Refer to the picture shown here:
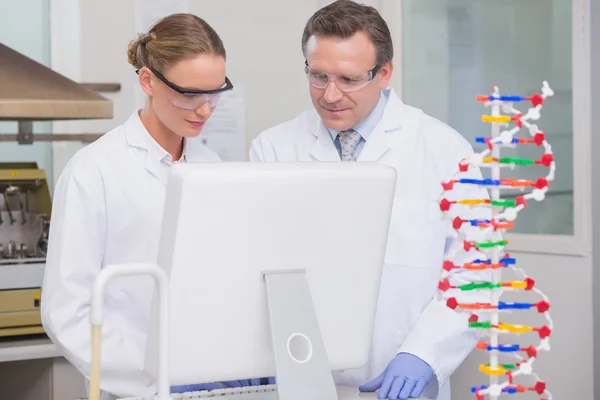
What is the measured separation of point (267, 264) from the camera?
1.18m

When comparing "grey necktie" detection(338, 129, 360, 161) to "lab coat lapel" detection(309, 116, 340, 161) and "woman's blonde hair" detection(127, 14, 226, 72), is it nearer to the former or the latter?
"lab coat lapel" detection(309, 116, 340, 161)

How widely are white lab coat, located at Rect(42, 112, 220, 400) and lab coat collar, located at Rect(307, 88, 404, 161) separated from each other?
408 millimetres

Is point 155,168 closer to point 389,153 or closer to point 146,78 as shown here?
point 146,78

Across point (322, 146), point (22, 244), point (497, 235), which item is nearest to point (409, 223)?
point (322, 146)

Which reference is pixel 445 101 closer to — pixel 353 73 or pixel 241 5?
pixel 241 5

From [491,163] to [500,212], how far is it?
64 mm

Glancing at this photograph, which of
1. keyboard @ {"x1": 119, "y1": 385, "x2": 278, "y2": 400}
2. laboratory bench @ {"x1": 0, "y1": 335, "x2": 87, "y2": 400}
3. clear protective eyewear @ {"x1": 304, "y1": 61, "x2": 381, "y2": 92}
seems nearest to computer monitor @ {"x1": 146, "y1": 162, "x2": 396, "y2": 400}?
keyboard @ {"x1": 119, "y1": 385, "x2": 278, "y2": 400}

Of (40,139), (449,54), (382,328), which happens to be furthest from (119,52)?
(382,328)

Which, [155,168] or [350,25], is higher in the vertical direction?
[350,25]

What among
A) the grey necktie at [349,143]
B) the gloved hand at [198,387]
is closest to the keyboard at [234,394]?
→ the gloved hand at [198,387]

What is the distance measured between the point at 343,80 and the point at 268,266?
0.69 metres

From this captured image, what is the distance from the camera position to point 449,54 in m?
2.84

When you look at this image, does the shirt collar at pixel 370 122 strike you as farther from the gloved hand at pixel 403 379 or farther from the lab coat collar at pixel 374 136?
the gloved hand at pixel 403 379

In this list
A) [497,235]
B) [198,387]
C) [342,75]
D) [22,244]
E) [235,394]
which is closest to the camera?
[497,235]
